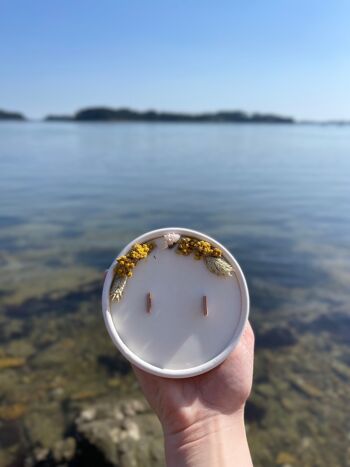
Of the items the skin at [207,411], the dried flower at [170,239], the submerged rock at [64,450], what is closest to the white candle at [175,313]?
the dried flower at [170,239]

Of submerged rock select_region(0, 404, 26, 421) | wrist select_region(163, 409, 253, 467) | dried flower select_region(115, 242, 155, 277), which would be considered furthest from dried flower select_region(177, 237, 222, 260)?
submerged rock select_region(0, 404, 26, 421)

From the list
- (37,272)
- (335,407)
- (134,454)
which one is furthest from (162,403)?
(37,272)

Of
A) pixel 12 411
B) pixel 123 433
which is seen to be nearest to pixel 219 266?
pixel 123 433

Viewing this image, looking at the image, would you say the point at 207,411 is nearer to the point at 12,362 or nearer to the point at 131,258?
the point at 131,258

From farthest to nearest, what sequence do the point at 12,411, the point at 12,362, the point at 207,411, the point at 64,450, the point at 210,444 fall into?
the point at 12,362
the point at 12,411
the point at 64,450
the point at 207,411
the point at 210,444

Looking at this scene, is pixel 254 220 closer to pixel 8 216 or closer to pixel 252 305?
pixel 252 305
